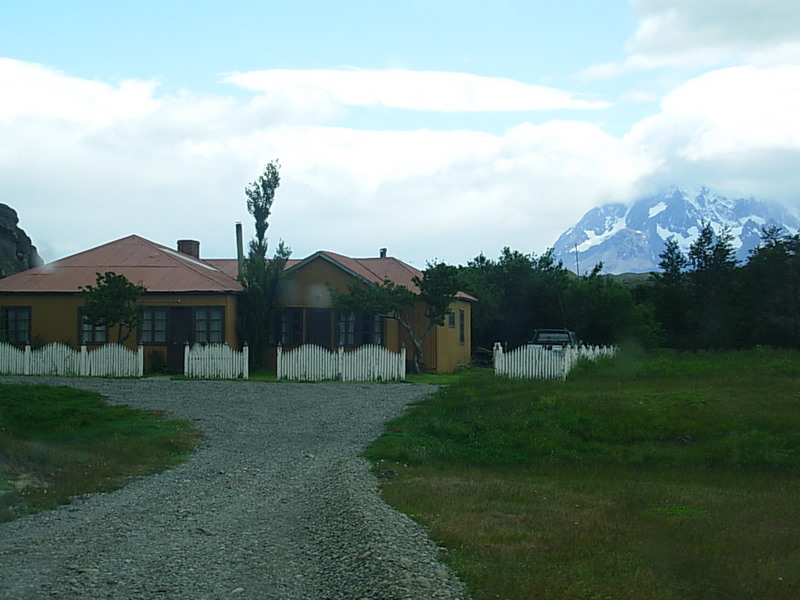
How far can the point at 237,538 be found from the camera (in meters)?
8.77

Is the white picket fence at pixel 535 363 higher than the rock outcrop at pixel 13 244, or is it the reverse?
the rock outcrop at pixel 13 244

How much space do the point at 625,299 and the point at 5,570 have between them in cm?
3351

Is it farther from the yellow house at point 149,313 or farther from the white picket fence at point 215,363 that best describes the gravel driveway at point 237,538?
the yellow house at point 149,313

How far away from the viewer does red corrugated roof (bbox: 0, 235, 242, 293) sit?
104 ft

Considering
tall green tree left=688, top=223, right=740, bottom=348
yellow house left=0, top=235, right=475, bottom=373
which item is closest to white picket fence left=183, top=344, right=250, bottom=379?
yellow house left=0, top=235, right=475, bottom=373

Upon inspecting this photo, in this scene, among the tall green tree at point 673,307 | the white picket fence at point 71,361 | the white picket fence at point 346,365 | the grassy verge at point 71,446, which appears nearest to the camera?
the grassy verge at point 71,446

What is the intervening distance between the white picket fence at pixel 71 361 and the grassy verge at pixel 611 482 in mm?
11811

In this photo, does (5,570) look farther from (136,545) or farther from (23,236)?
(23,236)

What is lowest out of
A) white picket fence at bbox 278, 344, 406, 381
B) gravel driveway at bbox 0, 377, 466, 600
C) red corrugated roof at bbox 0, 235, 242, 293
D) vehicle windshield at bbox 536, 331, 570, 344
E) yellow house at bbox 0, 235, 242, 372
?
gravel driveway at bbox 0, 377, 466, 600

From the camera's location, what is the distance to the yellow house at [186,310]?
3130 cm

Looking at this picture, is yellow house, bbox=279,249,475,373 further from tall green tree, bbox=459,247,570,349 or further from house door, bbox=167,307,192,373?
tall green tree, bbox=459,247,570,349

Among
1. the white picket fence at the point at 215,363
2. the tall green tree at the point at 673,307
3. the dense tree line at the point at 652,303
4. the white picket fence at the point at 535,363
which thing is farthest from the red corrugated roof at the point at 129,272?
the tall green tree at the point at 673,307

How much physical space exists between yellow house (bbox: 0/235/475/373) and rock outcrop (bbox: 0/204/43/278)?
363 inches

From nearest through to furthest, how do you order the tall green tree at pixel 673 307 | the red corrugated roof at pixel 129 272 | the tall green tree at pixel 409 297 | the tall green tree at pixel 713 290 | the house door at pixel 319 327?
the tall green tree at pixel 409 297
the red corrugated roof at pixel 129 272
the house door at pixel 319 327
the tall green tree at pixel 713 290
the tall green tree at pixel 673 307
